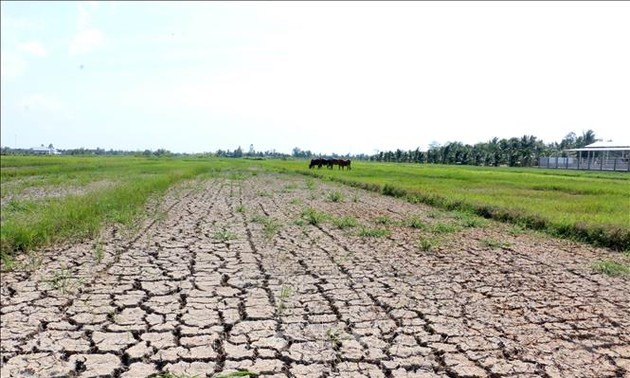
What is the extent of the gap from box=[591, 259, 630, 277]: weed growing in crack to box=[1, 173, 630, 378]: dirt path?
130mm

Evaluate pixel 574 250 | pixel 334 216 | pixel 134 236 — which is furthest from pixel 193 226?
pixel 574 250

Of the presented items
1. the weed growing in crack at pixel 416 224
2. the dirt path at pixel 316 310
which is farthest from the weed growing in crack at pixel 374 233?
the weed growing in crack at pixel 416 224

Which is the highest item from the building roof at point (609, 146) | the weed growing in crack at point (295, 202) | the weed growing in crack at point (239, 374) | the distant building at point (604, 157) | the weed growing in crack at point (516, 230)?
the building roof at point (609, 146)

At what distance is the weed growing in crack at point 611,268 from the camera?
5525 millimetres

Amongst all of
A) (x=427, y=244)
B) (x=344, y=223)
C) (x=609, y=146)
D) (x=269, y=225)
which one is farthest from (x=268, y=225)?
(x=609, y=146)

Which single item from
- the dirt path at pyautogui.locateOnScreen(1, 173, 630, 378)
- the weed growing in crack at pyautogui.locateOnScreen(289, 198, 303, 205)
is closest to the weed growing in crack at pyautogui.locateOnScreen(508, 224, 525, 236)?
the dirt path at pyautogui.locateOnScreen(1, 173, 630, 378)

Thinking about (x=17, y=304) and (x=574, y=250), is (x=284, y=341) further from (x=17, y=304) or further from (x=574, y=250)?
(x=574, y=250)

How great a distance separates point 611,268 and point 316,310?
3.89 metres

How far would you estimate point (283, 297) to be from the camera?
455 centimetres

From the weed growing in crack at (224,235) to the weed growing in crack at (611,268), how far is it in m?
5.25

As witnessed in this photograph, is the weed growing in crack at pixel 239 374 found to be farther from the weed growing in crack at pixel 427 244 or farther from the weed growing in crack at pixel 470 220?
the weed growing in crack at pixel 470 220

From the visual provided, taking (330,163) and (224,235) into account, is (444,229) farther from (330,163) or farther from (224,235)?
(330,163)

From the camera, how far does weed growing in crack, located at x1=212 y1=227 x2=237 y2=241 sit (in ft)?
25.2

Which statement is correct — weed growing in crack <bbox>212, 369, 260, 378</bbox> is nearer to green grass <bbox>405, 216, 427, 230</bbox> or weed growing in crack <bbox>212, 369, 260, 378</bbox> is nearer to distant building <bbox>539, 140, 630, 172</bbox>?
distant building <bbox>539, 140, 630, 172</bbox>
